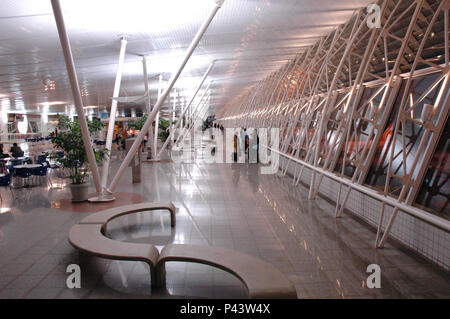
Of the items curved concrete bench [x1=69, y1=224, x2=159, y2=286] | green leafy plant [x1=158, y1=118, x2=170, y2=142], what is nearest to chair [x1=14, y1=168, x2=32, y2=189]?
curved concrete bench [x1=69, y1=224, x2=159, y2=286]

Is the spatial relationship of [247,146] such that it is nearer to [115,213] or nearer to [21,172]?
[21,172]

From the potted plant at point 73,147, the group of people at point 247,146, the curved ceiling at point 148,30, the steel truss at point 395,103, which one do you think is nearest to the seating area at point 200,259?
the steel truss at point 395,103

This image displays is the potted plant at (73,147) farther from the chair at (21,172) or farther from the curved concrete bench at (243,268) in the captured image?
the curved concrete bench at (243,268)

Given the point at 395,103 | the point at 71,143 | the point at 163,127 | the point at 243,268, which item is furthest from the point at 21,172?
the point at 163,127

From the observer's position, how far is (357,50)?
9914 millimetres

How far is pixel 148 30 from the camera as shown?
911cm

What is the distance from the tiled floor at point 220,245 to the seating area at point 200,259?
1.16ft

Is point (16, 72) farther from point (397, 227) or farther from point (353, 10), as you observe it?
point (397, 227)

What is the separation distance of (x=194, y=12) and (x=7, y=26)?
12.8 feet

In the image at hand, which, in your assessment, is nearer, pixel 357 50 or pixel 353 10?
pixel 353 10

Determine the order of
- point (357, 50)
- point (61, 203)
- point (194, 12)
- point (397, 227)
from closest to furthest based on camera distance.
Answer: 1. point (397, 227)
2. point (194, 12)
3. point (61, 203)
4. point (357, 50)

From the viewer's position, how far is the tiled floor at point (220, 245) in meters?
4.19

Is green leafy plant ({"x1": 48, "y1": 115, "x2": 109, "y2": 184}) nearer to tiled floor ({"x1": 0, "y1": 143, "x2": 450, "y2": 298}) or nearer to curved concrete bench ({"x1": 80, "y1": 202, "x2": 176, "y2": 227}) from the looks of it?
tiled floor ({"x1": 0, "y1": 143, "x2": 450, "y2": 298})
